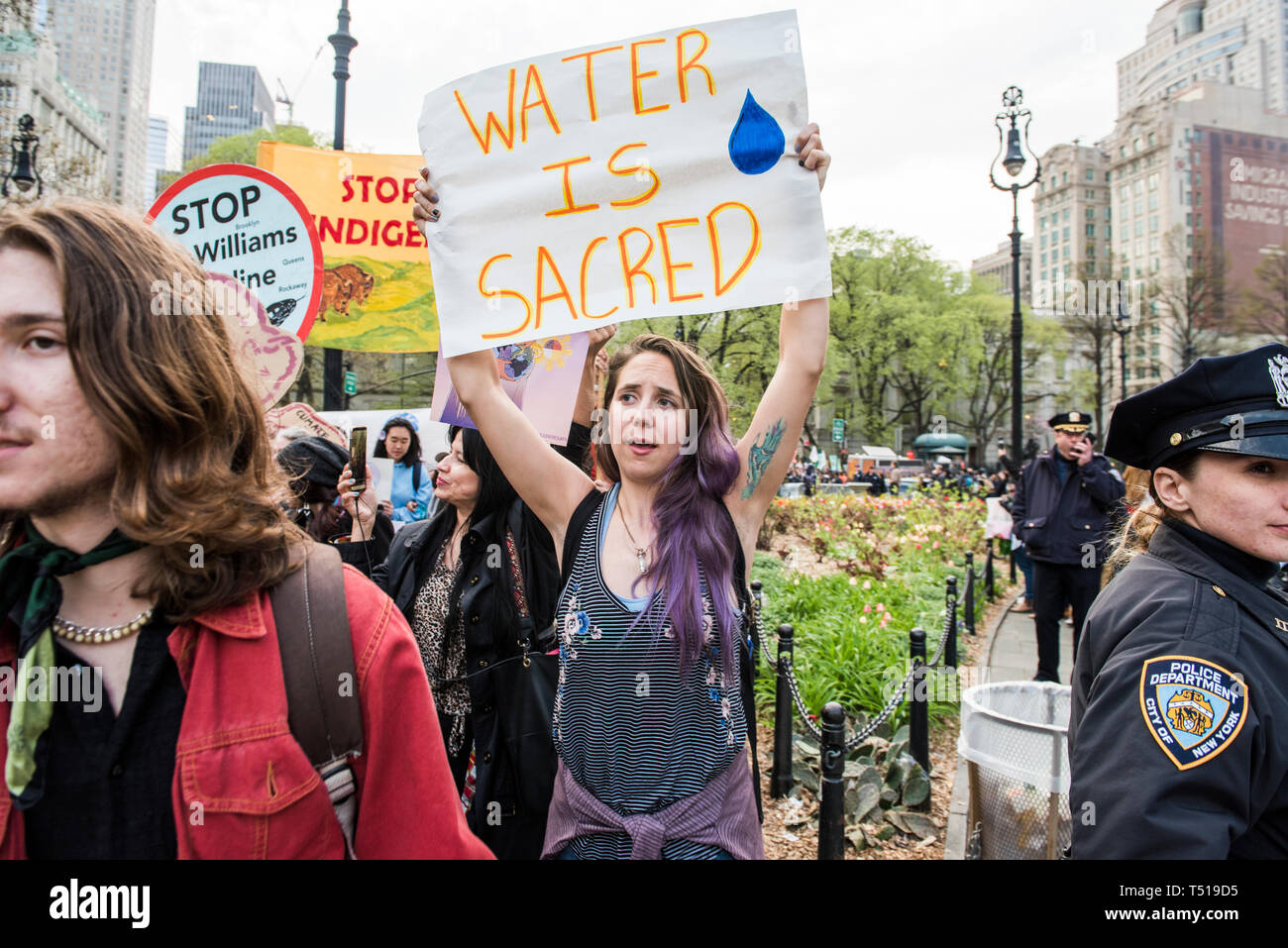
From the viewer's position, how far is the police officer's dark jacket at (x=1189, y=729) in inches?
58.2

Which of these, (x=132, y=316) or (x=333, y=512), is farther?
(x=333, y=512)

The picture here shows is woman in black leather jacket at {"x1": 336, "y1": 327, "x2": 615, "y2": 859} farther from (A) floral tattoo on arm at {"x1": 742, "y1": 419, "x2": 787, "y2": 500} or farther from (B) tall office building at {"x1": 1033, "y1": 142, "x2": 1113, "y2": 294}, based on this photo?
(B) tall office building at {"x1": 1033, "y1": 142, "x2": 1113, "y2": 294}

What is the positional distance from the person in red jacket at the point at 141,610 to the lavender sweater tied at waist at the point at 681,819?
0.67 metres

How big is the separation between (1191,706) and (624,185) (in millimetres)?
2037

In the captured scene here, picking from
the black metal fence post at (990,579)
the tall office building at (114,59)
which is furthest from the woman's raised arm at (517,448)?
the tall office building at (114,59)

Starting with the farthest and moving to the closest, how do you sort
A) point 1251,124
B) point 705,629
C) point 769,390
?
point 1251,124
point 769,390
point 705,629

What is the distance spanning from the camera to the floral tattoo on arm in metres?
2.32

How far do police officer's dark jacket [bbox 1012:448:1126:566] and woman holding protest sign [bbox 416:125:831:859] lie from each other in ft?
16.5

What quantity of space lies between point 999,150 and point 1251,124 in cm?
9644

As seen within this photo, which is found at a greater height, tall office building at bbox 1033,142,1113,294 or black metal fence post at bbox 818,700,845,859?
tall office building at bbox 1033,142,1113,294

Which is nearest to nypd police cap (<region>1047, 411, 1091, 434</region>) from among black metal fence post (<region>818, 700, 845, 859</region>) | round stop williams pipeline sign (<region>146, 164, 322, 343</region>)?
black metal fence post (<region>818, 700, 845, 859</region>)

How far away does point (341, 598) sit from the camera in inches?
50.6
